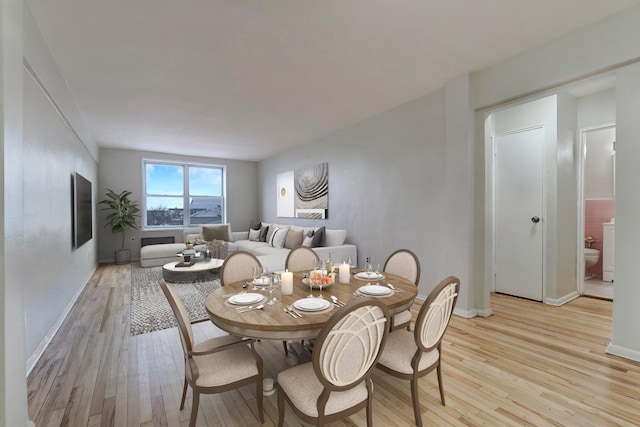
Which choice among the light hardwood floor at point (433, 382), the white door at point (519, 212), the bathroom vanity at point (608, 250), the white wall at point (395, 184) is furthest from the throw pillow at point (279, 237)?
the bathroom vanity at point (608, 250)

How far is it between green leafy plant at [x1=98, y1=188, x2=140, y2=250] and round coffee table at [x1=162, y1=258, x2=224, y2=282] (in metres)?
2.30

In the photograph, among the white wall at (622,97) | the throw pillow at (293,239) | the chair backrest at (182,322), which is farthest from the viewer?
the throw pillow at (293,239)

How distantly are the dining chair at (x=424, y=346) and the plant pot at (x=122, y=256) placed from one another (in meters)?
6.78

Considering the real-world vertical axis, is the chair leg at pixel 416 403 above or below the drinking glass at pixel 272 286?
below

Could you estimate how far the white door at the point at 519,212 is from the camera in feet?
12.1

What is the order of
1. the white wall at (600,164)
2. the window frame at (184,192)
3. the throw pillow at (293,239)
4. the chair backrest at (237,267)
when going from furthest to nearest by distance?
1. the window frame at (184,192)
2. the throw pillow at (293,239)
3. the white wall at (600,164)
4. the chair backrest at (237,267)

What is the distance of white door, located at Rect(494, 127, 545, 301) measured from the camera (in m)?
3.70

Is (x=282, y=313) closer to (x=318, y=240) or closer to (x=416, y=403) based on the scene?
(x=416, y=403)

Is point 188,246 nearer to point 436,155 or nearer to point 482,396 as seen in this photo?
point 436,155

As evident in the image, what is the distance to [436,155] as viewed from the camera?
11.5 feet

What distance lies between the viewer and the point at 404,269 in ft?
8.29

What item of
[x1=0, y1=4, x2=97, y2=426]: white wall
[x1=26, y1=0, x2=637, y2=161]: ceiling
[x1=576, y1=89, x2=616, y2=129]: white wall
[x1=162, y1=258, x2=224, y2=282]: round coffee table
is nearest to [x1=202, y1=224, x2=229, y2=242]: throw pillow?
[x1=162, y1=258, x2=224, y2=282]: round coffee table

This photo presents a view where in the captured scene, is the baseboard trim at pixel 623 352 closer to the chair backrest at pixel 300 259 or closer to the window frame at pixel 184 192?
the chair backrest at pixel 300 259

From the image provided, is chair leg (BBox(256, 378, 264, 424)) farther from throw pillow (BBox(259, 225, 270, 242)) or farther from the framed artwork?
throw pillow (BBox(259, 225, 270, 242))
